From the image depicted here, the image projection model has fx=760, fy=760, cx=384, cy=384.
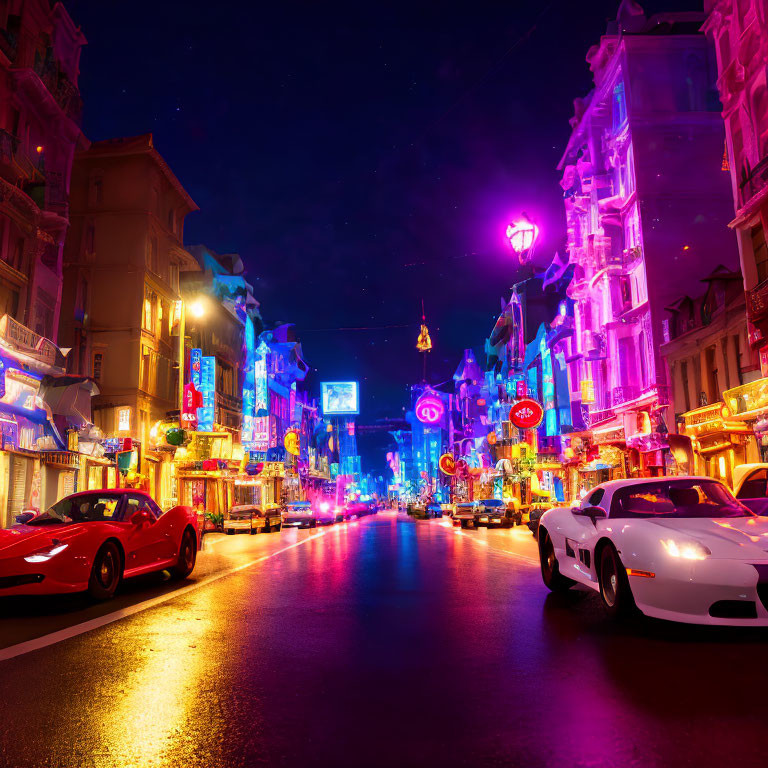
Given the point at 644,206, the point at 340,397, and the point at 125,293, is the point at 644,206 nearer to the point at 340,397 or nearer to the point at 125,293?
the point at 125,293

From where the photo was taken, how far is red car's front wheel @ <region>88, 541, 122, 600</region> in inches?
382

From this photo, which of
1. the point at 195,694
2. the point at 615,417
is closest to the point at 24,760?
the point at 195,694

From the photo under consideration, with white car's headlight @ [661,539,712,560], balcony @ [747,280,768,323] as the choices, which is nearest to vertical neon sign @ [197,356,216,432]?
balcony @ [747,280,768,323]

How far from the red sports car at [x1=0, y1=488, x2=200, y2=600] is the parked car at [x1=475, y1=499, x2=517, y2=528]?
87.0 ft

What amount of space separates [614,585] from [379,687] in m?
3.50

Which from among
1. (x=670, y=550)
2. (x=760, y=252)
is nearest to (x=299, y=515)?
(x=760, y=252)

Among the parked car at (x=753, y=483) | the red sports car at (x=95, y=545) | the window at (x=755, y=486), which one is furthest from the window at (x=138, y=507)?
the window at (x=755, y=486)

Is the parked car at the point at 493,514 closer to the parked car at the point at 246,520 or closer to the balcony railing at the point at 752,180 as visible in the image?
the parked car at the point at 246,520

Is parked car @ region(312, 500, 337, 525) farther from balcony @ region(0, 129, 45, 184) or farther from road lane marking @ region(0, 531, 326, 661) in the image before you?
road lane marking @ region(0, 531, 326, 661)

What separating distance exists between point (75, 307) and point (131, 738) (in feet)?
125

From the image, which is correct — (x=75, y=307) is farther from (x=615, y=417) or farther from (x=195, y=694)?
(x=195, y=694)

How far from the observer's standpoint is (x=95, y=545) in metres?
9.80

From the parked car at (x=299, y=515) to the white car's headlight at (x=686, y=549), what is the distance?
37869mm

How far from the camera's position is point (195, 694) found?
197 inches
